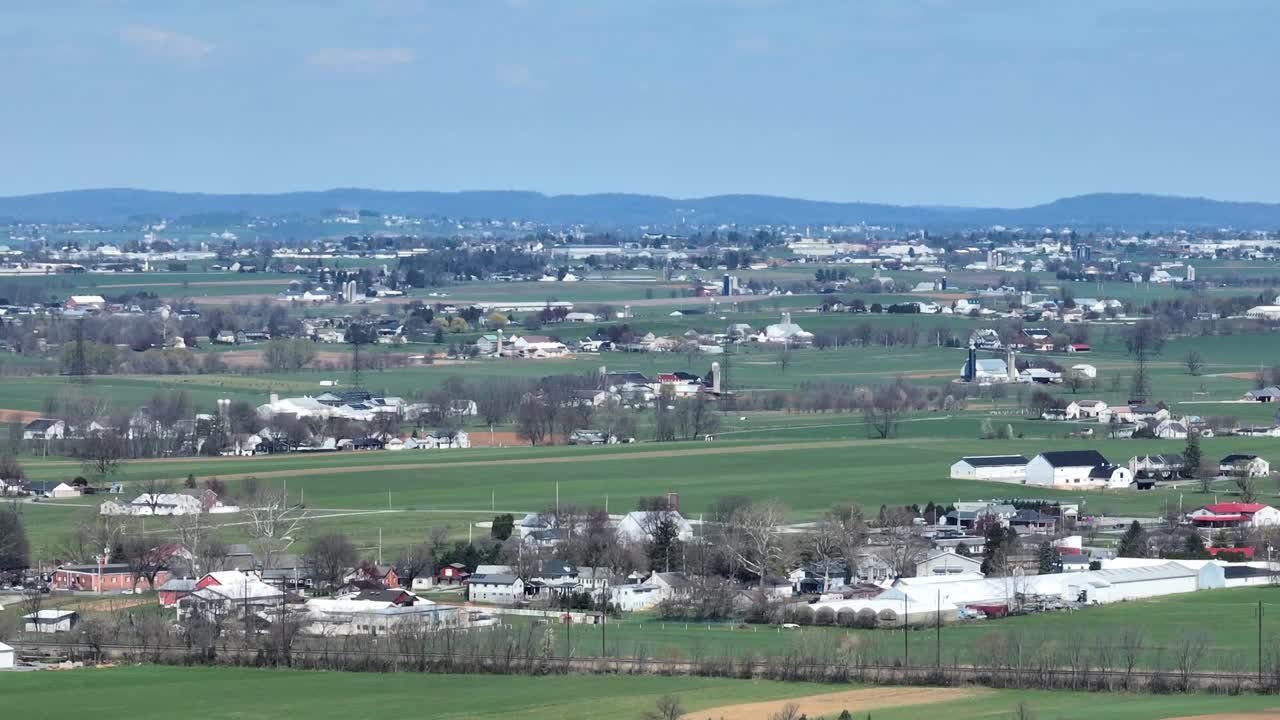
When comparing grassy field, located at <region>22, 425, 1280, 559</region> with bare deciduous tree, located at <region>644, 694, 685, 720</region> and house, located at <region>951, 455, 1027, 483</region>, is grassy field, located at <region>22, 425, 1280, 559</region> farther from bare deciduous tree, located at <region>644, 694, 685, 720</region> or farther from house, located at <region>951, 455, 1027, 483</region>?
bare deciduous tree, located at <region>644, 694, 685, 720</region>

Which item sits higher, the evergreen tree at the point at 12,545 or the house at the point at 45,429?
the evergreen tree at the point at 12,545

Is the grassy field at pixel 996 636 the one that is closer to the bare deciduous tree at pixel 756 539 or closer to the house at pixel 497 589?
the house at pixel 497 589

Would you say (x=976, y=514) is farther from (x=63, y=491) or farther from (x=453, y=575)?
(x=63, y=491)

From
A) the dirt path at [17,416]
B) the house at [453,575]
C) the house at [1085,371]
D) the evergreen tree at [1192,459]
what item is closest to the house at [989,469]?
the evergreen tree at [1192,459]

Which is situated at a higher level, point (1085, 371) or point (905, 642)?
point (905, 642)

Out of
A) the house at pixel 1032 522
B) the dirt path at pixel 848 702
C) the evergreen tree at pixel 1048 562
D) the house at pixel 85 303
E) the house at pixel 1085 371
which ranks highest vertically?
the dirt path at pixel 848 702

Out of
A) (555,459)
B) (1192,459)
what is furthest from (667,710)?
(555,459)

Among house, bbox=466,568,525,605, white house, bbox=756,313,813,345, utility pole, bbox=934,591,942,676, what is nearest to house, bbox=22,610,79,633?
house, bbox=466,568,525,605
